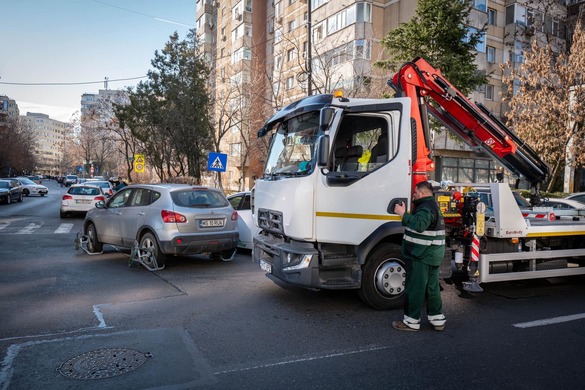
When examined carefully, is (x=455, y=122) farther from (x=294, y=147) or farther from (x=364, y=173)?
(x=294, y=147)

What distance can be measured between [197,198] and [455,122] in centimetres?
514

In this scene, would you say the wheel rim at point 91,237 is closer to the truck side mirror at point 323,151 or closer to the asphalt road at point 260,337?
the asphalt road at point 260,337

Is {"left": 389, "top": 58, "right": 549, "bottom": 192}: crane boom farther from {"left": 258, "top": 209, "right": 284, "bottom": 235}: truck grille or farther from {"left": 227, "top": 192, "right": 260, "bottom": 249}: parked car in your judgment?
{"left": 227, "top": 192, "right": 260, "bottom": 249}: parked car

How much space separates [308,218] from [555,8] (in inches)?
1412

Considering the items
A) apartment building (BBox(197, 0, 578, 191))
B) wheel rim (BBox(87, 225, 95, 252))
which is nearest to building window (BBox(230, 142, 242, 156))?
apartment building (BBox(197, 0, 578, 191))

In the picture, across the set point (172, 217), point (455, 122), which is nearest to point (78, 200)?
point (172, 217)

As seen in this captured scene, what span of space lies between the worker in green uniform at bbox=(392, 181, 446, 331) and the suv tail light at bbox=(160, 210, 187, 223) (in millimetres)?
4776

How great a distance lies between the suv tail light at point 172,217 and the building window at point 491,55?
99.1 ft

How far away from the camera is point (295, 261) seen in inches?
230

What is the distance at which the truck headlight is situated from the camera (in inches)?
225

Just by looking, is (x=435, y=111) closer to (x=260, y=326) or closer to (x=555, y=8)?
(x=260, y=326)

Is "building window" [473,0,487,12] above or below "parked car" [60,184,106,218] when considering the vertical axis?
above

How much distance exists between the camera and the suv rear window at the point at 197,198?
9000 millimetres

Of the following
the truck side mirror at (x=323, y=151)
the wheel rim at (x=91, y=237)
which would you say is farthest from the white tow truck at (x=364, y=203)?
the wheel rim at (x=91, y=237)
